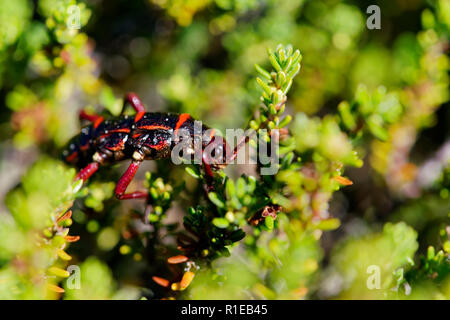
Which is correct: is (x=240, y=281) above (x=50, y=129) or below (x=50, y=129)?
below

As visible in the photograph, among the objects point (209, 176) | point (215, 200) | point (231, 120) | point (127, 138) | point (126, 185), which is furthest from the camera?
point (231, 120)

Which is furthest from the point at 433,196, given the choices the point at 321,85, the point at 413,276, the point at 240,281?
the point at 240,281

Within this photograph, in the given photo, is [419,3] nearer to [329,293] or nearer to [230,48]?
[230,48]

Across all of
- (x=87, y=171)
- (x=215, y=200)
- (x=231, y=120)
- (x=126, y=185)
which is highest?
(x=231, y=120)

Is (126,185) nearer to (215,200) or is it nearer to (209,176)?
(209,176)

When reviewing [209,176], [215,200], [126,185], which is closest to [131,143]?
[126,185]

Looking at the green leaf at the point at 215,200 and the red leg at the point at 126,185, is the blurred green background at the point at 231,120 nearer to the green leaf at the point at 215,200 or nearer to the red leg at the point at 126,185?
the red leg at the point at 126,185

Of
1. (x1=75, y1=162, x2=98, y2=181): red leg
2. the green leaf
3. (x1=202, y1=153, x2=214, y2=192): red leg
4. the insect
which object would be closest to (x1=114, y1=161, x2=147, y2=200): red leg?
the insect
